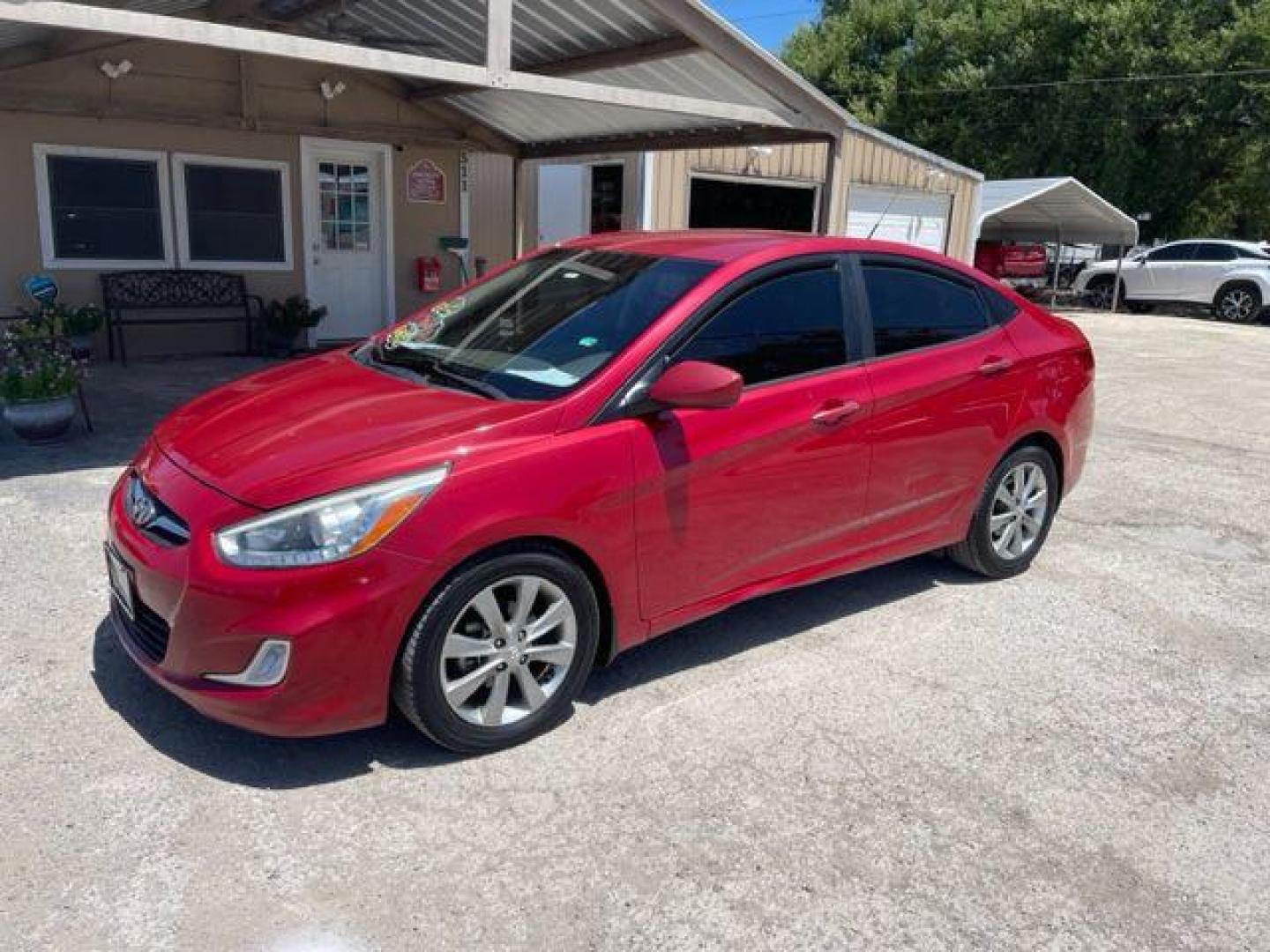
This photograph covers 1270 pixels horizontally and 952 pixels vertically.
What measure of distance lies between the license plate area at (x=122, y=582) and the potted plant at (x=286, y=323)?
7247 millimetres

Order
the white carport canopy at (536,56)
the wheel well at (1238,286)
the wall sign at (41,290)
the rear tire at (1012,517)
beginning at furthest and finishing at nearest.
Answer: the wheel well at (1238,286) < the wall sign at (41,290) < the white carport canopy at (536,56) < the rear tire at (1012,517)

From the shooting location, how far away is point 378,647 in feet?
9.27

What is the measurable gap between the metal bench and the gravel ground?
565 cm

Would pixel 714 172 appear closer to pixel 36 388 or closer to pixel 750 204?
pixel 750 204

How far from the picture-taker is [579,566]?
3199 millimetres

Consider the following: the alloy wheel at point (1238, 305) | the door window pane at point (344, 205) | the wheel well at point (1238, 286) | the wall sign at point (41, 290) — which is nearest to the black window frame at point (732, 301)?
the wall sign at point (41, 290)

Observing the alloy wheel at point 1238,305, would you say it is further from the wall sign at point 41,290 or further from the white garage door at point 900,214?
the wall sign at point 41,290

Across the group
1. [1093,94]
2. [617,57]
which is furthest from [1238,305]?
[617,57]

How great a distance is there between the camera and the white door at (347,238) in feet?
35.2

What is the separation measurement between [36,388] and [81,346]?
2.93m

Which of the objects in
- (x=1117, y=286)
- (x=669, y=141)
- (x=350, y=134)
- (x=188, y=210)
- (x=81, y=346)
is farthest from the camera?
(x=1117, y=286)

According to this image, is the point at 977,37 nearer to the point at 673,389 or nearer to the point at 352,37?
the point at 352,37

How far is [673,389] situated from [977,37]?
1215 inches

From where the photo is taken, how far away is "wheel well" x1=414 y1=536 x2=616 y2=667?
2.93m
